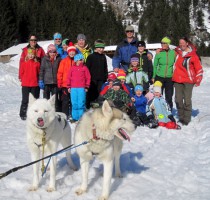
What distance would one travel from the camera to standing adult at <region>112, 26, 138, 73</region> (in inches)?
297

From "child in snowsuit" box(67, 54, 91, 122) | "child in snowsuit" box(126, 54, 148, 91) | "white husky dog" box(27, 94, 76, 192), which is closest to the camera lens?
"white husky dog" box(27, 94, 76, 192)

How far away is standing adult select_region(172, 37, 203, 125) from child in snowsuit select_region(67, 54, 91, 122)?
2238 millimetres

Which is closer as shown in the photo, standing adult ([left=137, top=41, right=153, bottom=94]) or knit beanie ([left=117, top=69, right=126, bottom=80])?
knit beanie ([left=117, top=69, right=126, bottom=80])

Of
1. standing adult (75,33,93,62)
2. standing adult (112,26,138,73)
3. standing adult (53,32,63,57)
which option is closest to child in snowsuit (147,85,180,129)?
standing adult (112,26,138,73)

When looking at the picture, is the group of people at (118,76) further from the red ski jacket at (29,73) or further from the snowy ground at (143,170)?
the snowy ground at (143,170)

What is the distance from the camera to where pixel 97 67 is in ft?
23.8

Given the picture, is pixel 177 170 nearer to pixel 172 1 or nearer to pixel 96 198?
pixel 96 198

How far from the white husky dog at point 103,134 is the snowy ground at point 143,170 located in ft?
0.97

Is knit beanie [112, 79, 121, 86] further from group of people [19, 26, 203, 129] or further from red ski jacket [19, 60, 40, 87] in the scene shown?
red ski jacket [19, 60, 40, 87]

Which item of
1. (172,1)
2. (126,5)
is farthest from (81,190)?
(126,5)

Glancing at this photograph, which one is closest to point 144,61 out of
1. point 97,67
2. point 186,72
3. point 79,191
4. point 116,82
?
point 186,72

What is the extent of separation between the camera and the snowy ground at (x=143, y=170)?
3402 mm

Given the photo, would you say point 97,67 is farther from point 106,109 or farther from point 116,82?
point 106,109

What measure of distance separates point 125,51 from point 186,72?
1.62 m
